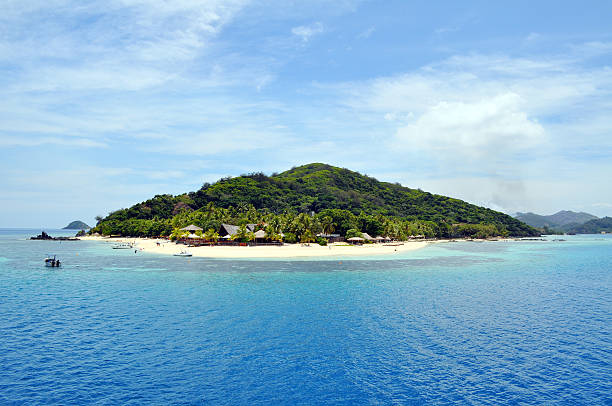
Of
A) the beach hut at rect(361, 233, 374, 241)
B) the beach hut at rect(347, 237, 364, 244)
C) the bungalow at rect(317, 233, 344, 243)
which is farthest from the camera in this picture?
the beach hut at rect(361, 233, 374, 241)

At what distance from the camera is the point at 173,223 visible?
138875 mm

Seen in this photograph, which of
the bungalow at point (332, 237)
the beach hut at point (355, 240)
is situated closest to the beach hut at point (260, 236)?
the bungalow at point (332, 237)

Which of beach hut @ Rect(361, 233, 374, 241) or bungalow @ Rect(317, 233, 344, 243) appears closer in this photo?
bungalow @ Rect(317, 233, 344, 243)

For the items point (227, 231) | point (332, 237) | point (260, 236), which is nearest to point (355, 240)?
point (332, 237)

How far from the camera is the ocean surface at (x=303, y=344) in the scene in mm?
16719

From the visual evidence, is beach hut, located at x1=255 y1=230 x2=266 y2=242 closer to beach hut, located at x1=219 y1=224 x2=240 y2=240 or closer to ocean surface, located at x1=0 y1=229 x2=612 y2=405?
beach hut, located at x1=219 y1=224 x2=240 y2=240

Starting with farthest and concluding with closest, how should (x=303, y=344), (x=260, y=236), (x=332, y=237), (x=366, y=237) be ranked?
(x=366, y=237), (x=332, y=237), (x=260, y=236), (x=303, y=344)

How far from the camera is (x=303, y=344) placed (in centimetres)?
2278

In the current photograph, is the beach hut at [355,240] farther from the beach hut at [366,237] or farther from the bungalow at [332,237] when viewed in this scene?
the bungalow at [332,237]

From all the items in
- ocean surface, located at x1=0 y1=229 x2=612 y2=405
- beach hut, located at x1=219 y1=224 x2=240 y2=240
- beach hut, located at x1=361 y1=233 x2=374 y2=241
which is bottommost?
ocean surface, located at x1=0 y1=229 x2=612 y2=405

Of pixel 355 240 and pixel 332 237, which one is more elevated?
pixel 332 237

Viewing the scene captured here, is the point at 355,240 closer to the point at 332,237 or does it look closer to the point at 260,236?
the point at 332,237

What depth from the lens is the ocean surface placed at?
16.7m

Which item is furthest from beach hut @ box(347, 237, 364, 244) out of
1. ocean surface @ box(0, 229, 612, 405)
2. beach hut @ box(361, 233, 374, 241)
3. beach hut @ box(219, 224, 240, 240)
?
ocean surface @ box(0, 229, 612, 405)
